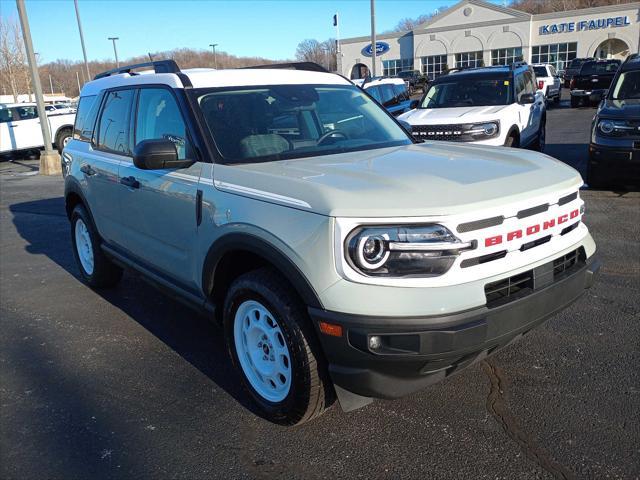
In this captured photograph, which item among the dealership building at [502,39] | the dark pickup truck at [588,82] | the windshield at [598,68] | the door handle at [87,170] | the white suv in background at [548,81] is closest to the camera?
the door handle at [87,170]

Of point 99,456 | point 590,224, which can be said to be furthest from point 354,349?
point 590,224

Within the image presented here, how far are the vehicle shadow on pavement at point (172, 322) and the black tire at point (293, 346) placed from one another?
0.43 meters

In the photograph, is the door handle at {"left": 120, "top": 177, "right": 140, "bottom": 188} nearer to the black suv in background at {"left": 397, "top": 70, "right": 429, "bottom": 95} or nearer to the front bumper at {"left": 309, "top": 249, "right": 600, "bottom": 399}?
the front bumper at {"left": 309, "top": 249, "right": 600, "bottom": 399}

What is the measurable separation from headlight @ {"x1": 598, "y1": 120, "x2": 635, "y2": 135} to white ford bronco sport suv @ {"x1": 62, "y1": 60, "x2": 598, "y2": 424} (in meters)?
4.74

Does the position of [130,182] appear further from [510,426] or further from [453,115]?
[453,115]

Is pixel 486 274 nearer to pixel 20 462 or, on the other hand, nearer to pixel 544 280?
pixel 544 280

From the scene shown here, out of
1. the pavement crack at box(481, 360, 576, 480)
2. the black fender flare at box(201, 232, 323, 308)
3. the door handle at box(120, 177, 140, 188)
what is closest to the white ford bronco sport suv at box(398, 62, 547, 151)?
the door handle at box(120, 177, 140, 188)

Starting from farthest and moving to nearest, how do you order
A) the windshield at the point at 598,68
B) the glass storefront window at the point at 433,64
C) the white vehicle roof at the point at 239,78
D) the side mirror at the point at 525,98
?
the glass storefront window at the point at 433,64
the windshield at the point at 598,68
the side mirror at the point at 525,98
the white vehicle roof at the point at 239,78

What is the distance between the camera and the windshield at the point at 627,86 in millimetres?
8359

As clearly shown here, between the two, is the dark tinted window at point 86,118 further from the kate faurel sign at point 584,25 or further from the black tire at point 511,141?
the kate faurel sign at point 584,25

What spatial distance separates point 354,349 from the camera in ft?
7.90

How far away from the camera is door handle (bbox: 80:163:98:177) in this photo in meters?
4.75

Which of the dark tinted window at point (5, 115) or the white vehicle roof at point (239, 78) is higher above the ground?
the white vehicle roof at point (239, 78)

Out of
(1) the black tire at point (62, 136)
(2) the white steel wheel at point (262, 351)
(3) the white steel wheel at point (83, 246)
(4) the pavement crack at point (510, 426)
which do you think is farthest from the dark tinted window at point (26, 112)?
(4) the pavement crack at point (510, 426)
